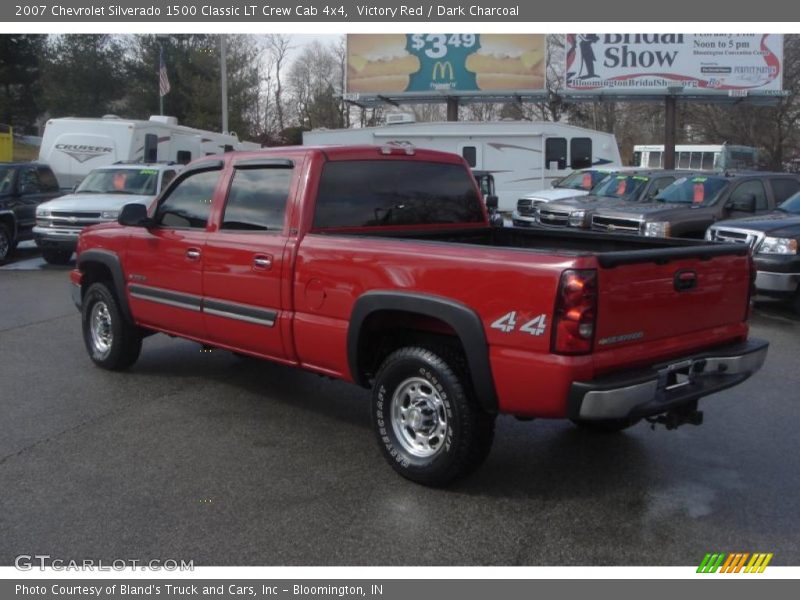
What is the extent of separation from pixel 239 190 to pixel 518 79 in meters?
28.5

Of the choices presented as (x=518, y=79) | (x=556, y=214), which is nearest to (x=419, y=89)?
(x=518, y=79)

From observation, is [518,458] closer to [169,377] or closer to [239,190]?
[239,190]

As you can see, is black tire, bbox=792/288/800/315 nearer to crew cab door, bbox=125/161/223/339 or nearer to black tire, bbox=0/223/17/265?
crew cab door, bbox=125/161/223/339

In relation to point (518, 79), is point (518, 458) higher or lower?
lower

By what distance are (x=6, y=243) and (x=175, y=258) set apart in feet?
35.1

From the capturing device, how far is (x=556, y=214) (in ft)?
50.0

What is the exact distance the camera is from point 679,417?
456cm

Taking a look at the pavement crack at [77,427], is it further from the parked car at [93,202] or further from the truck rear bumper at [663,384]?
the parked car at [93,202]

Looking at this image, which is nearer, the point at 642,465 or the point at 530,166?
the point at 642,465

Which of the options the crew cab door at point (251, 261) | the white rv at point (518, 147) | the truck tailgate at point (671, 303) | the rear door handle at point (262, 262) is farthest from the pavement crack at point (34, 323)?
the white rv at point (518, 147)

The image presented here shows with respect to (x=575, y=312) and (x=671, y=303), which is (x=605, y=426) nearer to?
(x=671, y=303)

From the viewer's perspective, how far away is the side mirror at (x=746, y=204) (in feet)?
40.1

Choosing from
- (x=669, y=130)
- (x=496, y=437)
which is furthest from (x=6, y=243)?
(x=669, y=130)

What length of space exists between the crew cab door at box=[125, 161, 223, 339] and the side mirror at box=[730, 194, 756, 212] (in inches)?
354
